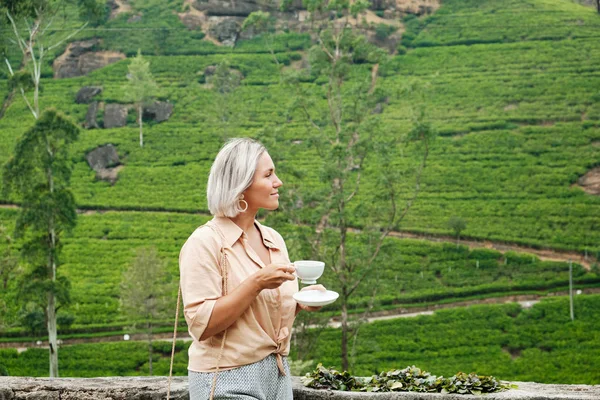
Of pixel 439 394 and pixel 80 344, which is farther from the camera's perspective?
pixel 80 344

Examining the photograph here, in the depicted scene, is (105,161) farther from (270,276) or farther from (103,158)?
(270,276)

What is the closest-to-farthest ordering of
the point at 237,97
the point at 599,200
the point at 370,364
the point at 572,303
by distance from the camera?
1. the point at 370,364
2. the point at 572,303
3. the point at 599,200
4. the point at 237,97

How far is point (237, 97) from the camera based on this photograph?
170 feet

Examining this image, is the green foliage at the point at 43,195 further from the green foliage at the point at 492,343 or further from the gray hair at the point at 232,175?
the gray hair at the point at 232,175

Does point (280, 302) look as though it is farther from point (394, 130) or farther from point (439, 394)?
point (394, 130)

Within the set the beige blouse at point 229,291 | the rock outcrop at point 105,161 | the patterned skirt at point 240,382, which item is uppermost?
the beige blouse at point 229,291

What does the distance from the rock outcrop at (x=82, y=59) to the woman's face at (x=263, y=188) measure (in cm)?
5703

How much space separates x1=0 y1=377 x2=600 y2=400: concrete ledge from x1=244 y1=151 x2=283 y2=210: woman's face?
1642 millimetres

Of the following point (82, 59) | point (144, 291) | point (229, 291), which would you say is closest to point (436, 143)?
point (144, 291)

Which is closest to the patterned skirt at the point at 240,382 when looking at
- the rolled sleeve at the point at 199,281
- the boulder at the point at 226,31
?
the rolled sleeve at the point at 199,281

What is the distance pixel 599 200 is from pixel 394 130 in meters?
12.0

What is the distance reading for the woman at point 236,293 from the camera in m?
2.92

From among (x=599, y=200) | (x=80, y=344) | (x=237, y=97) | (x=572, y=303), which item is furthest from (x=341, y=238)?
(x=237, y=97)

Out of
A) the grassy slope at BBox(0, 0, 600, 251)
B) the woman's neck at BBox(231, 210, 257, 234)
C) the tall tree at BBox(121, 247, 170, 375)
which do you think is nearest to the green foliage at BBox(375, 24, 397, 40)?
the grassy slope at BBox(0, 0, 600, 251)
